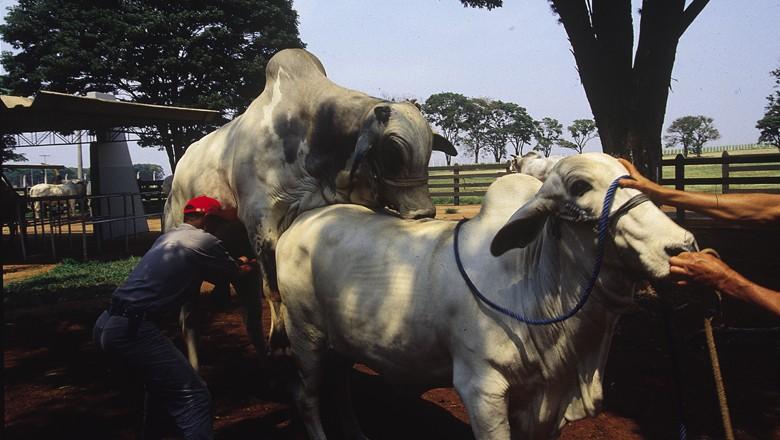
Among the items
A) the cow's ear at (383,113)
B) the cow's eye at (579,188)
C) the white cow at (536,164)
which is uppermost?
the cow's ear at (383,113)

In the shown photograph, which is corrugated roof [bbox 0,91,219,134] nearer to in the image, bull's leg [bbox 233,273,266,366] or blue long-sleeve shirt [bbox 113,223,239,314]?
bull's leg [bbox 233,273,266,366]

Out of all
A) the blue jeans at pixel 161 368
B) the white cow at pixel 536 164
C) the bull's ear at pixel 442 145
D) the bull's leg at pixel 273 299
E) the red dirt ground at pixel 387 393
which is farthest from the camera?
the white cow at pixel 536 164

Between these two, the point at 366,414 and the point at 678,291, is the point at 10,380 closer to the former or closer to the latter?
the point at 366,414

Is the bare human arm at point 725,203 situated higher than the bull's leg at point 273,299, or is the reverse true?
the bare human arm at point 725,203

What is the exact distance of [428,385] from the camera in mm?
2809

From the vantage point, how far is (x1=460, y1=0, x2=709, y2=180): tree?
7.94 m

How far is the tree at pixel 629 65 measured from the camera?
794cm

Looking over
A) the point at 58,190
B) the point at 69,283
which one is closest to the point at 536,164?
the point at 69,283

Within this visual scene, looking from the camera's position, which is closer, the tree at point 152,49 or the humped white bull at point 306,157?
the humped white bull at point 306,157

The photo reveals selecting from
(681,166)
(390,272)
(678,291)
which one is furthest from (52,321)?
(681,166)

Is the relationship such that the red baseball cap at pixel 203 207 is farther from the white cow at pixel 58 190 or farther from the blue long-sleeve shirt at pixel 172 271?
the white cow at pixel 58 190

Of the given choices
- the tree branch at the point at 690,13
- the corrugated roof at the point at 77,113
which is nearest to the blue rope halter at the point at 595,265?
the tree branch at the point at 690,13

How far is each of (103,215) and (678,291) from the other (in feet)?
53.3

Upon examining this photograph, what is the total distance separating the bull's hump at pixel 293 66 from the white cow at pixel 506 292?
1.86 metres
